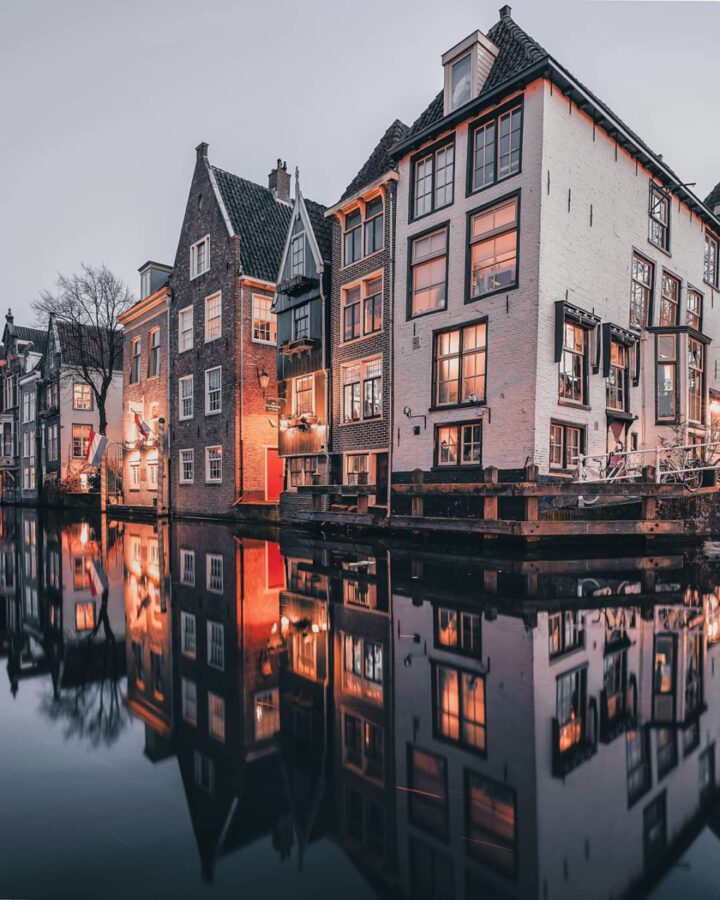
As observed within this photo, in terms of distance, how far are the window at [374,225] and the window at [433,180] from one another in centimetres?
160

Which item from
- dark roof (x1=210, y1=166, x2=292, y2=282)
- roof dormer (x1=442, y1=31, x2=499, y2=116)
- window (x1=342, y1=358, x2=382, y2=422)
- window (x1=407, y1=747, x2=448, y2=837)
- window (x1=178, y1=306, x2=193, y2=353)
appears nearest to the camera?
window (x1=407, y1=747, x2=448, y2=837)

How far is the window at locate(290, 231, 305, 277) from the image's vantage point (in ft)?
79.8

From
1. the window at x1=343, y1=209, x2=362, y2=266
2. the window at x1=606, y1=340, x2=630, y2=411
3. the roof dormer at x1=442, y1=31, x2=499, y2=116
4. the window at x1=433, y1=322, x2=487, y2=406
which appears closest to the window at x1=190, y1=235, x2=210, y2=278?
the window at x1=343, y1=209, x2=362, y2=266

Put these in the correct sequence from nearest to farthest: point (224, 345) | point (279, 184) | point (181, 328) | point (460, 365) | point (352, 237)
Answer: point (460, 365) → point (352, 237) → point (224, 345) → point (181, 328) → point (279, 184)

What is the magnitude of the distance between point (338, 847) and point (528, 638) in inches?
150

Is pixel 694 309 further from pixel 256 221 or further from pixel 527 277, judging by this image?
pixel 256 221

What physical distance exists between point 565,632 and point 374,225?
18.4 meters

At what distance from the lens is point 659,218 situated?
68.1 feet

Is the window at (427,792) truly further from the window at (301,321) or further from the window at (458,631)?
the window at (301,321)

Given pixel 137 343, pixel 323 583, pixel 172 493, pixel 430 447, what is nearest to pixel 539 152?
pixel 430 447

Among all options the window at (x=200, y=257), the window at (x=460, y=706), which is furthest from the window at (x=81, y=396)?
the window at (x=460, y=706)

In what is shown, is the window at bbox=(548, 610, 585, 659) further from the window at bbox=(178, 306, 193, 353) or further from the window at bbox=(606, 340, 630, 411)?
the window at bbox=(178, 306, 193, 353)

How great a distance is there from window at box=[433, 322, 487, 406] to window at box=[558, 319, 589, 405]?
7.65 feet

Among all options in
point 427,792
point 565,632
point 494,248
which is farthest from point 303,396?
point 427,792
